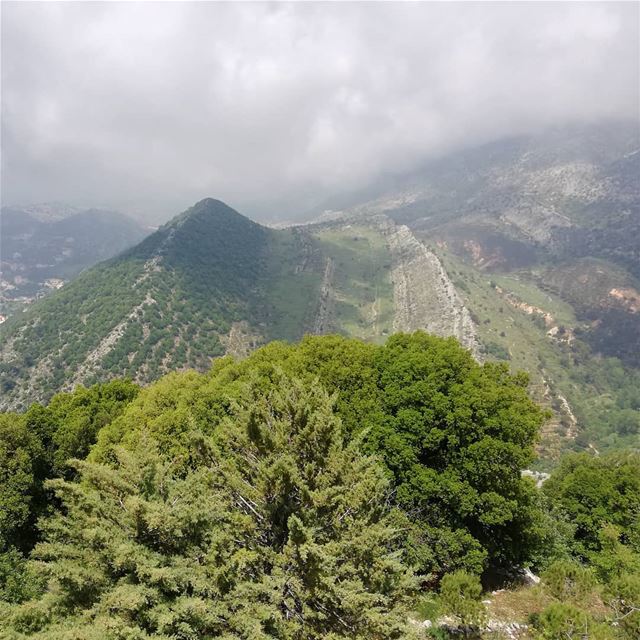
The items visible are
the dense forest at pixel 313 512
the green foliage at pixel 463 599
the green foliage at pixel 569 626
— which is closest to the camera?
the dense forest at pixel 313 512

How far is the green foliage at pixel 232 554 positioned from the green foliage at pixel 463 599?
2.79 meters

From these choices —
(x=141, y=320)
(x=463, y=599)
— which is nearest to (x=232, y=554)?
(x=463, y=599)

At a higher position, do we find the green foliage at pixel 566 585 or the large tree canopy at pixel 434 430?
the large tree canopy at pixel 434 430

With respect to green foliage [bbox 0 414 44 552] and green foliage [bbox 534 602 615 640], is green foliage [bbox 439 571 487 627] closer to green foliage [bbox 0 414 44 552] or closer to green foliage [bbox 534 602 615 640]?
green foliage [bbox 534 602 615 640]

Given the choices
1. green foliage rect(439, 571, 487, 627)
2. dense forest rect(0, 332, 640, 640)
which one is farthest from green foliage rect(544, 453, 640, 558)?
green foliage rect(439, 571, 487, 627)

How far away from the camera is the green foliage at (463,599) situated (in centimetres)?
1572

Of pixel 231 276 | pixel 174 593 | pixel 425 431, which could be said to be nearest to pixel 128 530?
pixel 174 593

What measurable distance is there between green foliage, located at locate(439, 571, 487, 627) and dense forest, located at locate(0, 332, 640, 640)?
0.26 feet

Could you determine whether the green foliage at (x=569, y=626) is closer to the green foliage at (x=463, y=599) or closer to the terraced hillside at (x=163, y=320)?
the green foliage at (x=463, y=599)

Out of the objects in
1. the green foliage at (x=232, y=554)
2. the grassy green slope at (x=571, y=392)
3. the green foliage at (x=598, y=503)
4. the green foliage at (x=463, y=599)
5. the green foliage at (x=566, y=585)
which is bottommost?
the grassy green slope at (x=571, y=392)

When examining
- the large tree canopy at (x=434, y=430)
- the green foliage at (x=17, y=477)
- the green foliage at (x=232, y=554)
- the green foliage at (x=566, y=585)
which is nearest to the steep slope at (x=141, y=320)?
the green foliage at (x=17, y=477)

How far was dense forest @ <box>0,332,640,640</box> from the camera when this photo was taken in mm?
12062

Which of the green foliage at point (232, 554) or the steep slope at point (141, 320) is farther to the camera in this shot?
the steep slope at point (141, 320)

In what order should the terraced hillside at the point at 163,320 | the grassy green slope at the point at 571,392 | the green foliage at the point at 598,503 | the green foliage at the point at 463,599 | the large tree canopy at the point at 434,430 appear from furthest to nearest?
the grassy green slope at the point at 571,392 → the terraced hillside at the point at 163,320 → the green foliage at the point at 598,503 → the large tree canopy at the point at 434,430 → the green foliage at the point at 463,599
